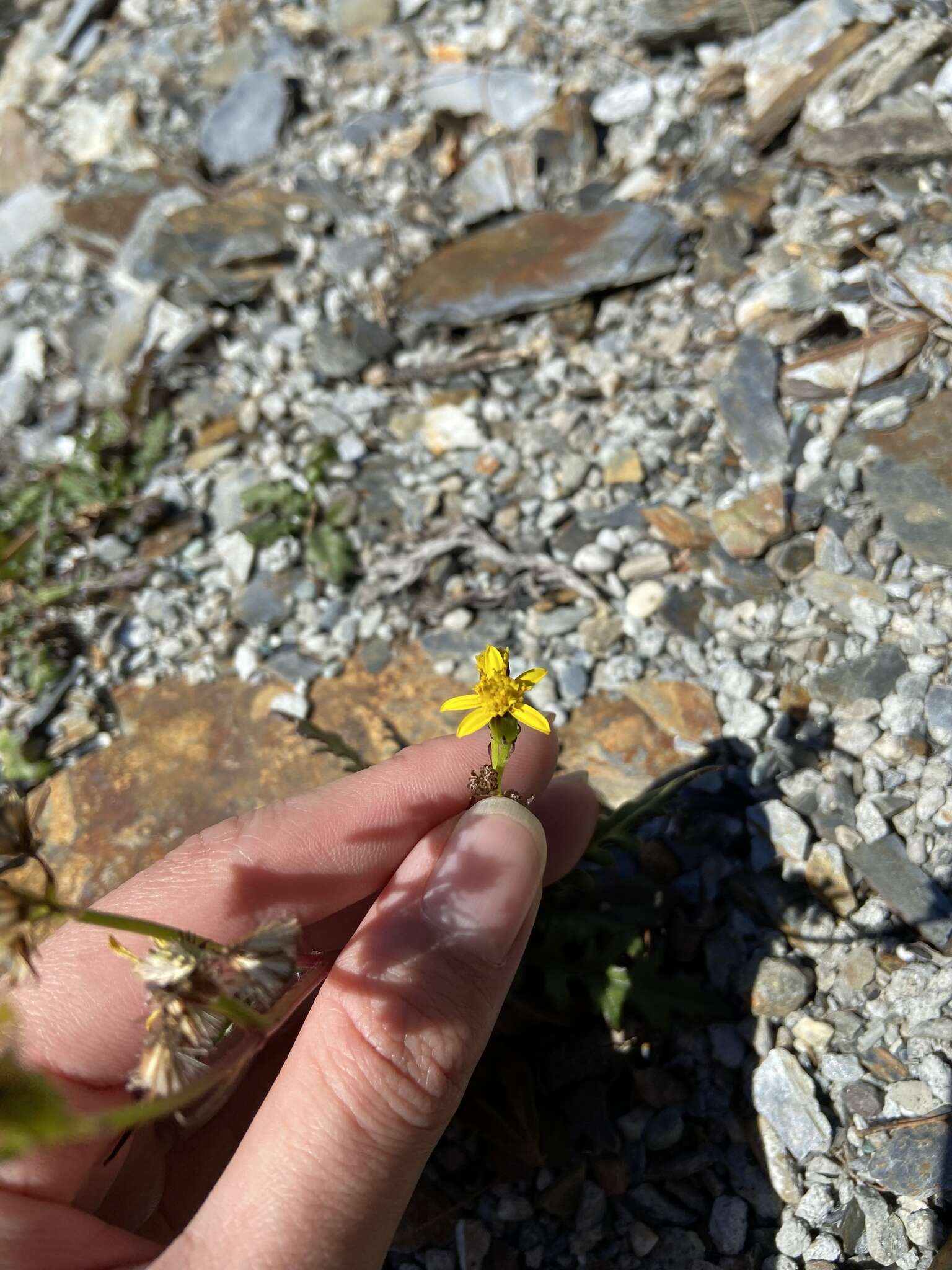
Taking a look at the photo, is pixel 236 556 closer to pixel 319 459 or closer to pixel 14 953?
pixel 319 459

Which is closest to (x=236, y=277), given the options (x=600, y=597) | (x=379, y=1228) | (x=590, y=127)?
(x=590, y=127)

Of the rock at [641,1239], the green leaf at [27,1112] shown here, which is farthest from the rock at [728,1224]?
the green leaf at [27,1112]

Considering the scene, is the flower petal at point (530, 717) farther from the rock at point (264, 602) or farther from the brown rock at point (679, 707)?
the rock at point (264, 602)

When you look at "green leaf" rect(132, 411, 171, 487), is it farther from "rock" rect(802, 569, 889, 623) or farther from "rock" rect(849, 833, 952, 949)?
"rock" rect(849, 833, 952, 949)

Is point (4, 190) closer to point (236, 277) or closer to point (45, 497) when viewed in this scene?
point (236, 277)

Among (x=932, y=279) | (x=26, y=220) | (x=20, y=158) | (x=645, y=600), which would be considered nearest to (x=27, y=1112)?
(x=645, y=600)

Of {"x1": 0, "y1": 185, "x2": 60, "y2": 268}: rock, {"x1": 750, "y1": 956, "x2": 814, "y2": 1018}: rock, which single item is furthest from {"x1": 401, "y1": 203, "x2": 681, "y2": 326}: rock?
{"x1": 750, "y1": 956, "x2": 814, "y2": 1018}: rock
